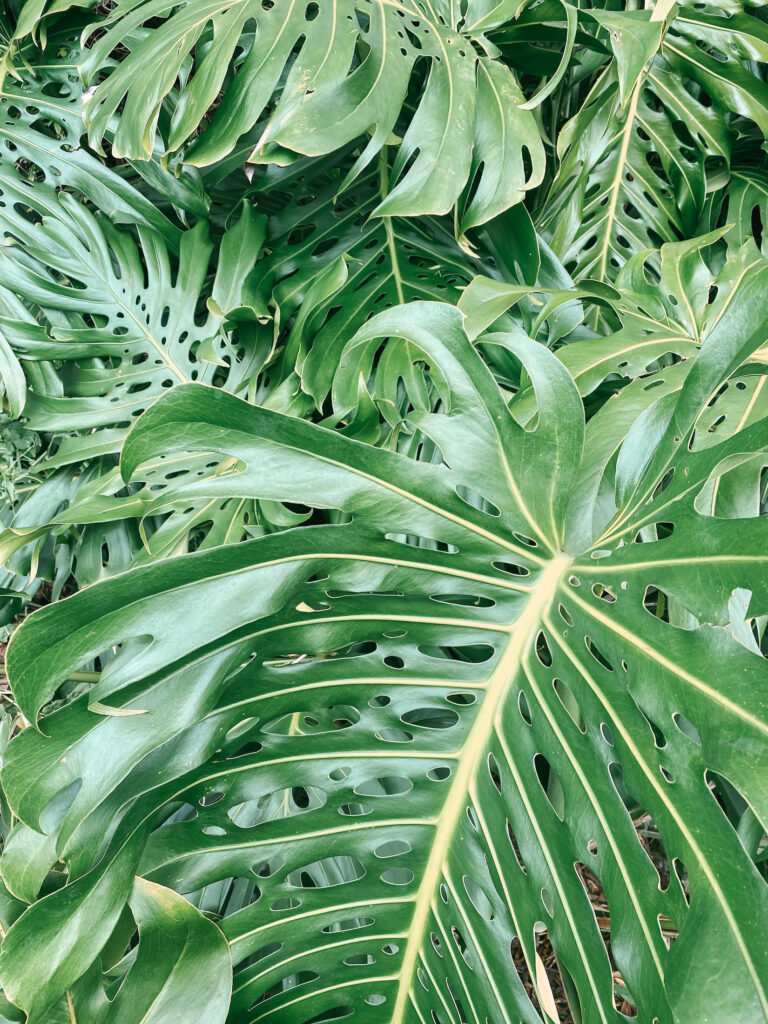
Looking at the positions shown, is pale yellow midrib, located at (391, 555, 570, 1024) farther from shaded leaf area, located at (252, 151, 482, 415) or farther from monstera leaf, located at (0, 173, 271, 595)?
monstera leaf, located at (0, 173, 271, 595)

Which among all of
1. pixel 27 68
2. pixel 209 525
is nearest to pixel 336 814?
pixel 209 525

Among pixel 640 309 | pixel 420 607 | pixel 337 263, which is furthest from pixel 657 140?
pixel 420 607

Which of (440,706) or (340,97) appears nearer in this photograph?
(440,706)

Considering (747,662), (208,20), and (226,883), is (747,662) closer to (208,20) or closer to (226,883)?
(226,883)

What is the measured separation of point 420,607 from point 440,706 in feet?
0.32

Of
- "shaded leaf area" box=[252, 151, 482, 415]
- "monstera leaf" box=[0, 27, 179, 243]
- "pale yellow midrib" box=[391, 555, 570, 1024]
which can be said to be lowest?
"pale yellow midrib" box=[391, 555, 570, 1024]

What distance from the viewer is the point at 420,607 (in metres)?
0.66

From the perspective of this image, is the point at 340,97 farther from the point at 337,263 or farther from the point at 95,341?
the point at 95,341

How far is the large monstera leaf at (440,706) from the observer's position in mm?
499

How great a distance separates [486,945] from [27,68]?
1.38m

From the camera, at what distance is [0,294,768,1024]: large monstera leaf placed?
50 cm

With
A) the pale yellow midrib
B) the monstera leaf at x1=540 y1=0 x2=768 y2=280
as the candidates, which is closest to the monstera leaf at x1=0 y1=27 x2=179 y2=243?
the monstera leaf at x1=540 y1=0 x2=768 y2=280

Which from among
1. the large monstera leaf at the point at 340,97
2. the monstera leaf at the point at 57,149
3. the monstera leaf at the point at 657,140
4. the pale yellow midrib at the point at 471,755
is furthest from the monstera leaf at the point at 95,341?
the pale yellow midrib at the point at 471,755

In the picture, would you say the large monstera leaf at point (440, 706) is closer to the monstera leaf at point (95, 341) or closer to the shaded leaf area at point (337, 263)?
the shaded leaf area at point (337, 263)
